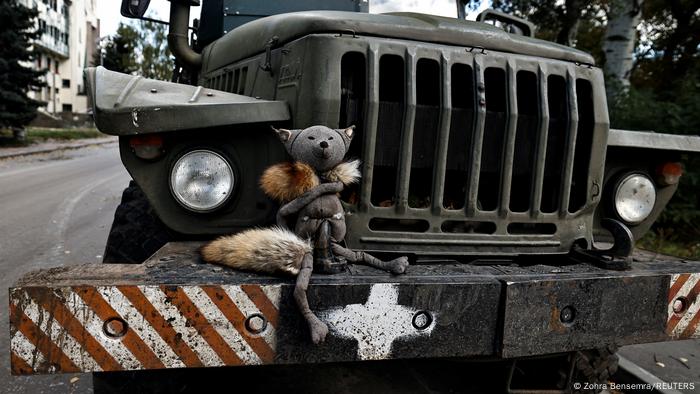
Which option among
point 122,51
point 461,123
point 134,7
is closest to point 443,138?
point 461,123

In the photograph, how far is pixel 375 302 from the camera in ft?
6.29

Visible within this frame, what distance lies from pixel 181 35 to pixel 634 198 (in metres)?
3.28

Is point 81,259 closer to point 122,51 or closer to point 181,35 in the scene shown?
point 181,35

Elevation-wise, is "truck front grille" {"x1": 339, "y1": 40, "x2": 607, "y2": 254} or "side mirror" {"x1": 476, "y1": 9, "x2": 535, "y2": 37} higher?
"side mirror" {"x1": 476, "y1": 9, "x2": 535, "y2": 37}

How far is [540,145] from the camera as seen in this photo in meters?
2.45

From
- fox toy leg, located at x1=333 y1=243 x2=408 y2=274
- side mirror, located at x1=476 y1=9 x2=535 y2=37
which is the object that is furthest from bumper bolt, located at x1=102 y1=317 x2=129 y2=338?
side mirror, located at x1=476 y1=9 x2=535 y2=37

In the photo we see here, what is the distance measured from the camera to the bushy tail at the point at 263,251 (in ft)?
6.31

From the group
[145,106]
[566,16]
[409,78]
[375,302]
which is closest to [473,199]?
[409,78]

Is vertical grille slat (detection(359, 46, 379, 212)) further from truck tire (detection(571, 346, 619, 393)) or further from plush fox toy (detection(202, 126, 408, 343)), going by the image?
A: truck tire (detection(571, 346, 619, 393))

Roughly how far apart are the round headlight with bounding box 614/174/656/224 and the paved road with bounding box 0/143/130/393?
10.2ft

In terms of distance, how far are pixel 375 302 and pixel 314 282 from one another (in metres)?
0.23

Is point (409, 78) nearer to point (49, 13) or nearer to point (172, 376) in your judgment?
point (172, 376)

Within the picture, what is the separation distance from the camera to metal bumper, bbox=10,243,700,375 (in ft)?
5.78

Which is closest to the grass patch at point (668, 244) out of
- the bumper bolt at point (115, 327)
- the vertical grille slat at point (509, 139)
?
the vertical grille slat at point (509, 139)
